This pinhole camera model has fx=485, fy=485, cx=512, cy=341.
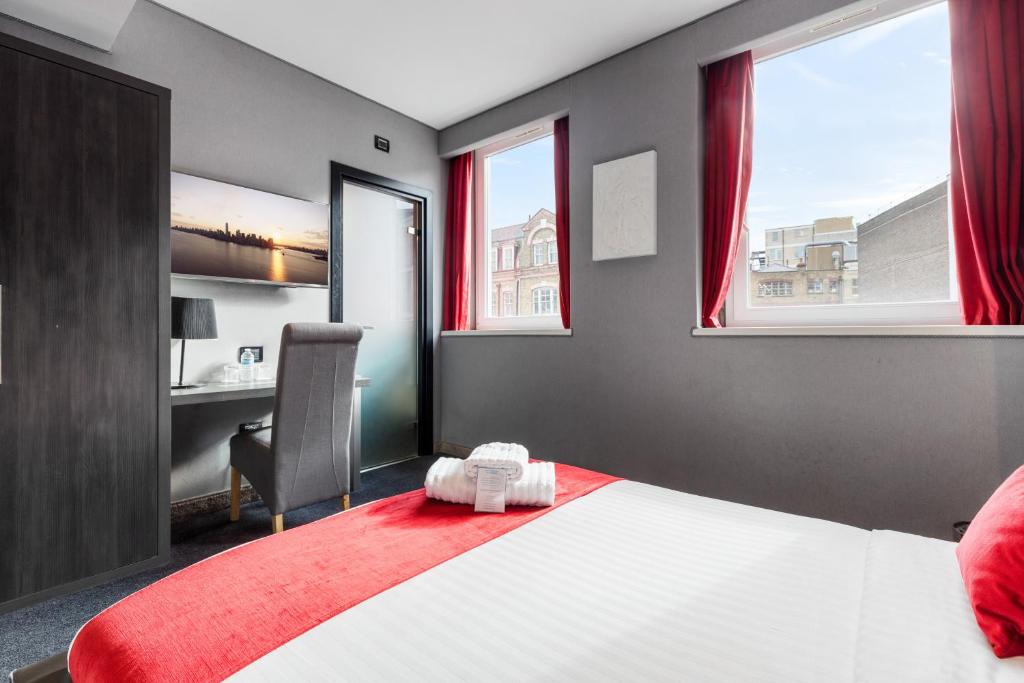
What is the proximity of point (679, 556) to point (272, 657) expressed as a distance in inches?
34.9

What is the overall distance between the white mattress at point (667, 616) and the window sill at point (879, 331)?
47.7 inches

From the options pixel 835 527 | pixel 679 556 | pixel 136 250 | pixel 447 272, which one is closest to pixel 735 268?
pixel 835 527

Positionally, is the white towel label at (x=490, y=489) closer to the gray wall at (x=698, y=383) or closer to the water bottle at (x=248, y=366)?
the gray wall at (x=698, y=383)

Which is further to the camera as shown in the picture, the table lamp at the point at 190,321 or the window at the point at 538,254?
the window at the point at 538,254

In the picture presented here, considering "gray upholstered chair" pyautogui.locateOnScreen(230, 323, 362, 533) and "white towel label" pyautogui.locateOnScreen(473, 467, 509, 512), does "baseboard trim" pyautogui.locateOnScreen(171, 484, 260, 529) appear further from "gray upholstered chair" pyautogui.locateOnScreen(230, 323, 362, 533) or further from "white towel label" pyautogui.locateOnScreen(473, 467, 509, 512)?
"white towel label" pyautogui.locateOnScreen(473, 467, 509, 512)

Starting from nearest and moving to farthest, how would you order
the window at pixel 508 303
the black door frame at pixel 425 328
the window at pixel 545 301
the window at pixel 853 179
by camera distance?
the window at pixel 853 179 < the window at pixel 545 301 < the window at pixel 508 303 < the black door frame at pixel 425 328

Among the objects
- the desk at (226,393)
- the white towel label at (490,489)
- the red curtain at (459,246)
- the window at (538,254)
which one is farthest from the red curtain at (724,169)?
the desk at (226,393)

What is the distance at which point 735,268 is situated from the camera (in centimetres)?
275

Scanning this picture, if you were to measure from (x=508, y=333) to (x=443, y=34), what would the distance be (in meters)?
1.97

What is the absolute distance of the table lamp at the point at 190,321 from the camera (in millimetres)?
2520

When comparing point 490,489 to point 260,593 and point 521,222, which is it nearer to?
point 260,593

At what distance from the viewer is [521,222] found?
3889 millimetres

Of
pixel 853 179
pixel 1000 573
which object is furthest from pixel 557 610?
pixel 853 179

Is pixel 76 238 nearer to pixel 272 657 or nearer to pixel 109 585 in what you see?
pixel 109 585
